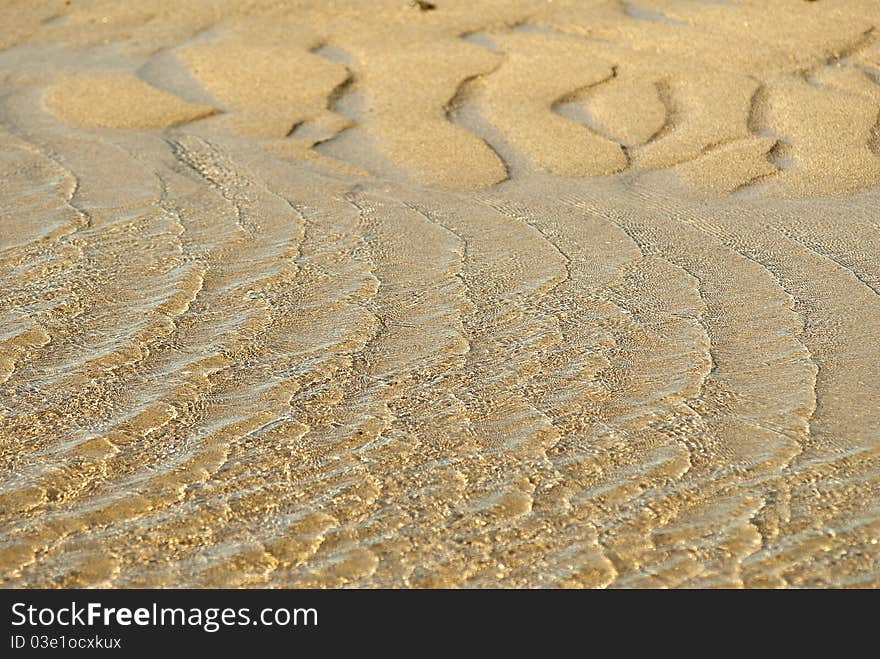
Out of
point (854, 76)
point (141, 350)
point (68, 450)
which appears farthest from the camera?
point (854, 76)

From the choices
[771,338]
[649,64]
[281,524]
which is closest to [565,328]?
[771,338]

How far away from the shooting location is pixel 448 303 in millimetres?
2848

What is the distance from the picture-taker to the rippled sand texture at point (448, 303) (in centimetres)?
196

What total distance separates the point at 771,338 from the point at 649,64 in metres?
2.33

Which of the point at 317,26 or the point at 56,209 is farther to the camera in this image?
the point at 317,26

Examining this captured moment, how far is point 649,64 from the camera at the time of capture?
4.67 meters

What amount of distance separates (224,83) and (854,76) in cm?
263

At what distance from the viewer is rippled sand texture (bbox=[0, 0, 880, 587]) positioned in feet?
6.44

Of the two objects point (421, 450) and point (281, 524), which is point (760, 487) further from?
point (281, 524)

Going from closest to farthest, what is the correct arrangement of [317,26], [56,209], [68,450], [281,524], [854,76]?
[281,524]
[68,450]
[56,209]
[854,76]
[317,26]

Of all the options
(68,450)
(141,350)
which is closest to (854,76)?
(141,350)

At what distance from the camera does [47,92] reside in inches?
181

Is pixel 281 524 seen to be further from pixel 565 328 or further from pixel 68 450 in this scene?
pixel 565 328

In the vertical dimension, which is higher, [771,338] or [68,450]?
[68,450]
